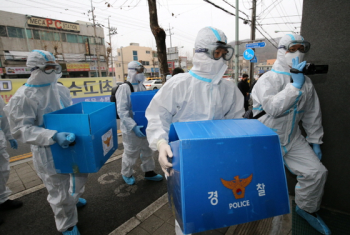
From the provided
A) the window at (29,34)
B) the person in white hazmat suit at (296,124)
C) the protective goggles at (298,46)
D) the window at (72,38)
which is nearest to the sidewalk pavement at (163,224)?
the person in white hazmat suit at (296,124)

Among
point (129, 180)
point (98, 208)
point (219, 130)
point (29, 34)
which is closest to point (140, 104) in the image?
point (129, 180)

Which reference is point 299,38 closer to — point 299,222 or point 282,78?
point 282,78

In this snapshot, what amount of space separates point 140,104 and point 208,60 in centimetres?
148

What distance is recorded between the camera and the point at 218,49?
1591mm

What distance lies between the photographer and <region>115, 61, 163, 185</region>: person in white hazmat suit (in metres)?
2.97

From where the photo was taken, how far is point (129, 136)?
3.10 metres

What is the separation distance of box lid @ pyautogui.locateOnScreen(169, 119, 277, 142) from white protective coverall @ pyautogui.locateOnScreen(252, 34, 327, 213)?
948mm

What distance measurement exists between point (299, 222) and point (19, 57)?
1127 inches

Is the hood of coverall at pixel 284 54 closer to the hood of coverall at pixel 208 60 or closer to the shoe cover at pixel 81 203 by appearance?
the hood of coverall at pixel 208 60

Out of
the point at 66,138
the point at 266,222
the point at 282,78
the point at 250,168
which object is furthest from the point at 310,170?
the point at 66,138

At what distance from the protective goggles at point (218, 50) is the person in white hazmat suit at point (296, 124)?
783 mm

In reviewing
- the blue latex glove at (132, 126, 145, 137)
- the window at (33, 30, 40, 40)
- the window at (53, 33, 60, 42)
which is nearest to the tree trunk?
the blue latex glove at (132, 126, 145, 137)

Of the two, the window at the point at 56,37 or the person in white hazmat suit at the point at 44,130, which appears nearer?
the person in white hazmat suit at the point at 44,130

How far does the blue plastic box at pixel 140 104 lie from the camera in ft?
9.01
